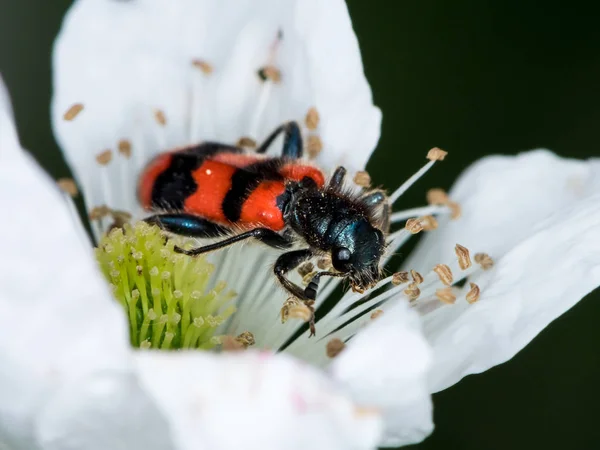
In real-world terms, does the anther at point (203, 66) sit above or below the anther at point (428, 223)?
below

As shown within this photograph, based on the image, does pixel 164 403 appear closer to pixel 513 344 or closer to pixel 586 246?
pixel 513 344

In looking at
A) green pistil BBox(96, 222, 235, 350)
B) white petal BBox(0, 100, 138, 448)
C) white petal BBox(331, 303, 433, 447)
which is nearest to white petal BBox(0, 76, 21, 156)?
white petal BBox(0, 100, 138, 448)

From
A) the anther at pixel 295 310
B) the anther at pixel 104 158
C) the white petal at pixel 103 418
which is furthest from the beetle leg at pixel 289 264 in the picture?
the white petal at pixel 103 418

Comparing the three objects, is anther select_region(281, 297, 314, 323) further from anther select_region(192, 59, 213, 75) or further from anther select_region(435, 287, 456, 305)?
anther select_region(192, 59, 213, 75)

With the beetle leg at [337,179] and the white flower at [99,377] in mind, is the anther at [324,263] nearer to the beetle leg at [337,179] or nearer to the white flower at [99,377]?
the beetle leg at [337,179]

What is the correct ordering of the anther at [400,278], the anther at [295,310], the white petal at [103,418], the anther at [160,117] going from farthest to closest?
Result: the anther at [160,117] → the anther at [400,278] → the anther at [295,310] → the white petal at [103,418]

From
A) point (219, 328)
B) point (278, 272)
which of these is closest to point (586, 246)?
point (278, 272)

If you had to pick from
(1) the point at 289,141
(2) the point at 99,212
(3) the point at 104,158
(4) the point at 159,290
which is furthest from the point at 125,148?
(4) the point at 159,290
